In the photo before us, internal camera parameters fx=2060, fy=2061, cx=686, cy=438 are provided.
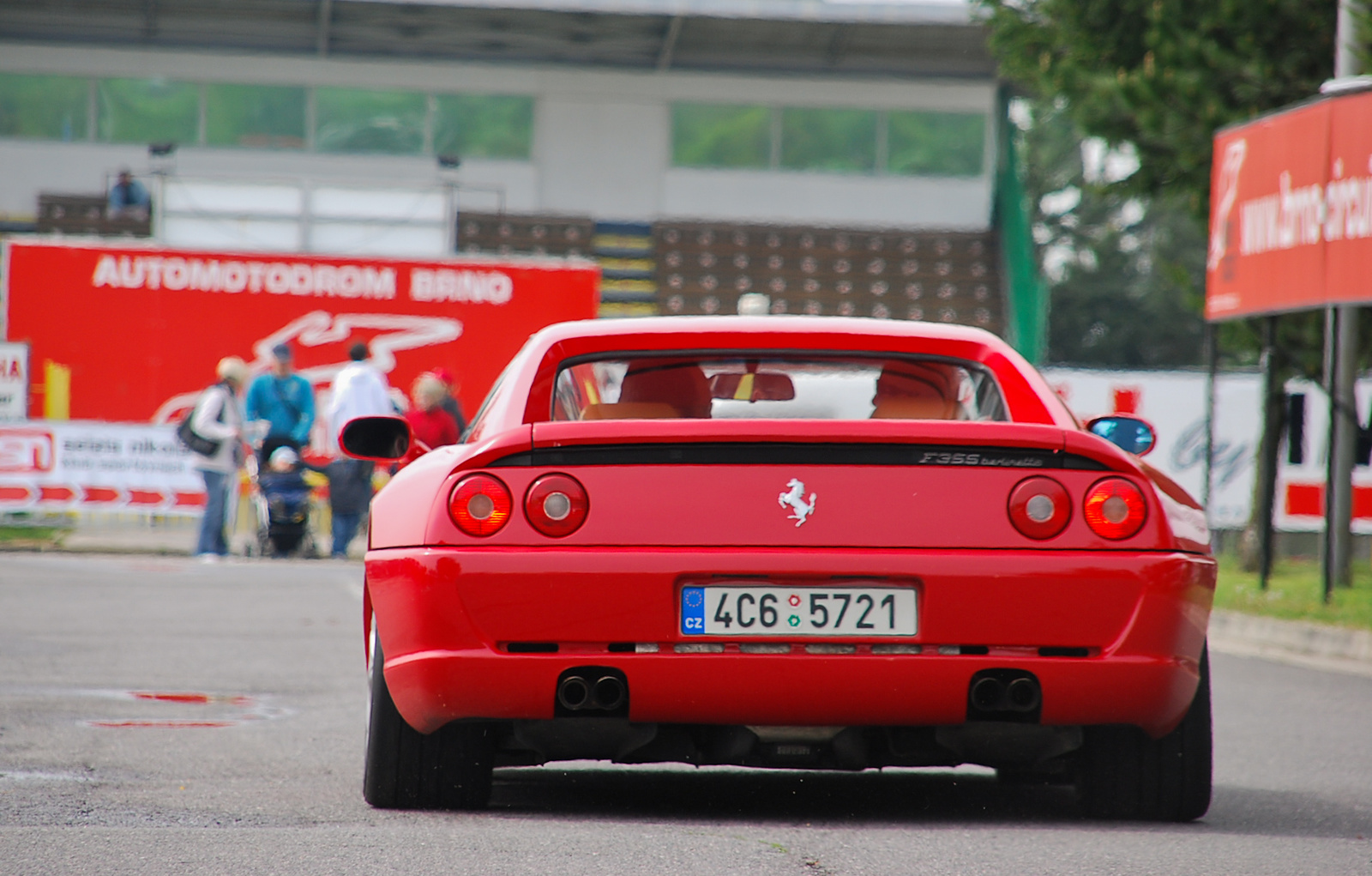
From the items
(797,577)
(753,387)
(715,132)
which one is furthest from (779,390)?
(715,132)

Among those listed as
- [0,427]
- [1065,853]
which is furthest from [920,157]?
[1065,853]

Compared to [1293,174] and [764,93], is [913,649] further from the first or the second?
[764,93]

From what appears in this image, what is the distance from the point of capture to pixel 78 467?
65.5 feet

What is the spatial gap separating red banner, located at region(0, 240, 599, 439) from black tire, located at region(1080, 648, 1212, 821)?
18.6 metres

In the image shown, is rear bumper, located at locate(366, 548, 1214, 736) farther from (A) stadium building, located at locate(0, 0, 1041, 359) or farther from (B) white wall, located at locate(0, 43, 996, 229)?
(B) white wall, located at locate(0, 43, 996, 229)

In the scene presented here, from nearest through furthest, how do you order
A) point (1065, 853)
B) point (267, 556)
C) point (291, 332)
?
point (1065, 853), point (267, 556), point (291, 332)

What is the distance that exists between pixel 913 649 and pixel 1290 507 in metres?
16.9

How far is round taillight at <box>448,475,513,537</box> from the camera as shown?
4766 mm

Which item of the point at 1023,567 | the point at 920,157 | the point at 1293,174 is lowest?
the point at 1023,567

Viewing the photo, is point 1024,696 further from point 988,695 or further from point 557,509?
point 557,509

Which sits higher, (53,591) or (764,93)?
(764,93)

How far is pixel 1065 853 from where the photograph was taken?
15.0 ft

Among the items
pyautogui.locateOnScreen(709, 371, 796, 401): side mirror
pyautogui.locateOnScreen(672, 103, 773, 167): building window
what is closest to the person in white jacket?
pyautogui.locateOnScreen(709, 371, 796, 401): side mirror

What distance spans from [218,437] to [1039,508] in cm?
1385
